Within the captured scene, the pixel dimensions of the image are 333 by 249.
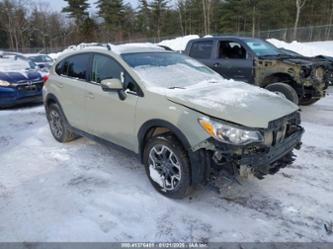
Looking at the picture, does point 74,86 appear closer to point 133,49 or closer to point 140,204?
point 133,49

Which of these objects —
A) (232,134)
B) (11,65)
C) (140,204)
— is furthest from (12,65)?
(232,134)

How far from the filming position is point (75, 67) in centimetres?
462

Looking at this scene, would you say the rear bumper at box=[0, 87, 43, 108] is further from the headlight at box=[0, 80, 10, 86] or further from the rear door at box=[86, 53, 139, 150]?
the rear door at box=[86, 53, 139, 150]

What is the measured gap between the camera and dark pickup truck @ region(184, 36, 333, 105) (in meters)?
6.41

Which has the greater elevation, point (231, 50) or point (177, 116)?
point (231, 50)

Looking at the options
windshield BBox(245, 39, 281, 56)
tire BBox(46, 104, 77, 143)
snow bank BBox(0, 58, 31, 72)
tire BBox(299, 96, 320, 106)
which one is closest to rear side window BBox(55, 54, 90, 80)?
tire BBox(46, 104, 77, 143)

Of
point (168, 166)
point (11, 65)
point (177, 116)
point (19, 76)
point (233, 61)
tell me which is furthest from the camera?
point (11, 65)

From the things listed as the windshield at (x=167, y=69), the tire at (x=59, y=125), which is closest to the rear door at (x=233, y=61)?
the windshield at (x=167, y=69)

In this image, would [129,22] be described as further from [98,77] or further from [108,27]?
[98,77]

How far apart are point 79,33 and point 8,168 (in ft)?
173

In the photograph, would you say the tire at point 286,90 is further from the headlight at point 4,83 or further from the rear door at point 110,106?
the headlight at point 4,83

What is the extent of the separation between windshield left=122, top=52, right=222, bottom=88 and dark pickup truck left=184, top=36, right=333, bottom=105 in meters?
3.02

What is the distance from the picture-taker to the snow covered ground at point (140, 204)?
9.12 ft

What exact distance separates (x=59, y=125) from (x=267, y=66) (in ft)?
15.7
